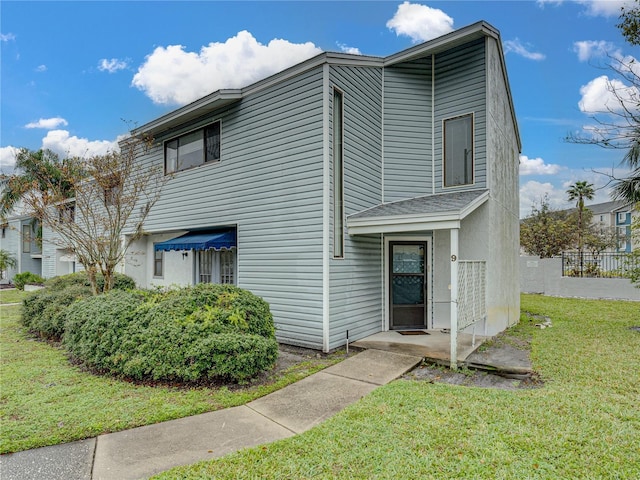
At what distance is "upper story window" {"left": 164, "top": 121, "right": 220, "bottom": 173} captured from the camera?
983 cm

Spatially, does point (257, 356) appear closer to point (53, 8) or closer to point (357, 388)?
point (357, 388)

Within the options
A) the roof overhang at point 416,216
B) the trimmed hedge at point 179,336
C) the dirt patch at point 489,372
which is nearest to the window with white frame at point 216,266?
the trimmed hedge at point 179,336

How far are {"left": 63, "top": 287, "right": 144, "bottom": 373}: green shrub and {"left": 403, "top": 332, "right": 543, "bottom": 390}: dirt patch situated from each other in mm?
4745

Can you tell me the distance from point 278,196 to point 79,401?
16.9 ft

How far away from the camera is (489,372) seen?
18.9 feet

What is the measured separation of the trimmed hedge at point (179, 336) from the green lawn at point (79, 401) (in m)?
0.27

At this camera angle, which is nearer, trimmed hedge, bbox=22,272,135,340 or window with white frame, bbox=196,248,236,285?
trimmed hedge, bbox=22,272,135,340

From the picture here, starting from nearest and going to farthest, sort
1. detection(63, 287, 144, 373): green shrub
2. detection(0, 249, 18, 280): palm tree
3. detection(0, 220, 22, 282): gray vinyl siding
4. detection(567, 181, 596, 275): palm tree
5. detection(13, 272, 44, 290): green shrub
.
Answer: detection(63, 287, 144, 373): green shrub, detection(13, 272, 44, 290): green shrub, detection(0, 249, 18, 280): palm tree, detection(0, 220, 22, 282): gray vinyl siding, detection(567, 181, 596, 275): palm tree

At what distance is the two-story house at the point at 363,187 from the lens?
7262mm

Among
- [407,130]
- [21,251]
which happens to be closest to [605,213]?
[407,130]

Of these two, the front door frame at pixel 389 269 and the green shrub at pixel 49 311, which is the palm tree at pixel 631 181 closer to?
the front door frame at pixel 389 269

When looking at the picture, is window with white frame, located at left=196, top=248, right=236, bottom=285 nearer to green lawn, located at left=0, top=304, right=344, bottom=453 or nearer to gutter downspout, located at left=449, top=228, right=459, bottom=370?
green lawn, located at left=0, top=304, right=344, bottom=453

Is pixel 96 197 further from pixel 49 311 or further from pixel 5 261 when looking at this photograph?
pixel 5 261

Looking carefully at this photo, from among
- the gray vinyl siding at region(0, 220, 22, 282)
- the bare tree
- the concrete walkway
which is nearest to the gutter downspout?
the concrete walkway
